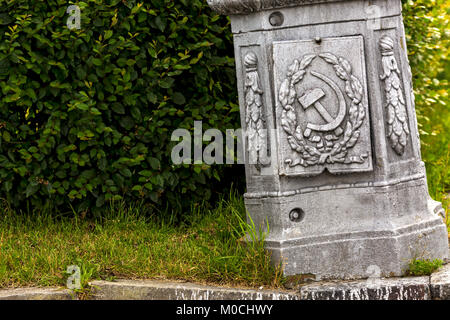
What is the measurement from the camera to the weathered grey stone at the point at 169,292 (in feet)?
12.5

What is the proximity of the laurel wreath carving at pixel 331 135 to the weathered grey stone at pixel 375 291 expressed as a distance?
68 cm

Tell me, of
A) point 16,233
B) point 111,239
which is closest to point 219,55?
point 111,239

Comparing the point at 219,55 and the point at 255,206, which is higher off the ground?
the point at 219,55

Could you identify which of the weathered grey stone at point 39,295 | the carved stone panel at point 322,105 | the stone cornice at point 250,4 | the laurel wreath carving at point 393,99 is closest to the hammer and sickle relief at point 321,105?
the carved stone panel at point 322,105

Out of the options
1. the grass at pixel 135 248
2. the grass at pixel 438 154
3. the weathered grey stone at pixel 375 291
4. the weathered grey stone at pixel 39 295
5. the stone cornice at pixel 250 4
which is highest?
the stone cornice at pixel 250 4

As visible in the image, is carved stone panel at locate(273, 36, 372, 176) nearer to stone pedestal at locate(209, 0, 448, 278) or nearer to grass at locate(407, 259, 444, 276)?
stone pedestal at locate(209, 0, 448, 278)

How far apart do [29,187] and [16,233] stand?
1.04 feet

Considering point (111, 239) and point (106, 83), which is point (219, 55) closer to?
point (106, 83)

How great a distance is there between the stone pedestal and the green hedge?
75 cm

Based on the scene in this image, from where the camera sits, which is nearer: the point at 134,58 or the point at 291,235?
the point at 291,235

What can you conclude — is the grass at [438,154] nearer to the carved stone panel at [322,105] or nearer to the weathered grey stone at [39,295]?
the carved stone panel at [322,105]

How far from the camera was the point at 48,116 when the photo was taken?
4.77m

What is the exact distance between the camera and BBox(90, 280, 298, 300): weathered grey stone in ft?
12.5
